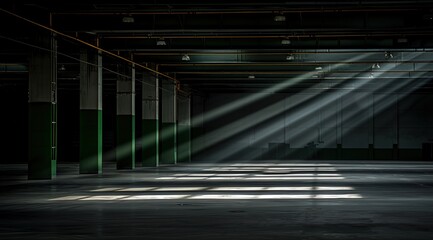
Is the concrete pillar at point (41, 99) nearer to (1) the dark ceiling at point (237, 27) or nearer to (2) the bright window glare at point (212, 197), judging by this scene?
(1) the dark ceiling at point (237, 27)

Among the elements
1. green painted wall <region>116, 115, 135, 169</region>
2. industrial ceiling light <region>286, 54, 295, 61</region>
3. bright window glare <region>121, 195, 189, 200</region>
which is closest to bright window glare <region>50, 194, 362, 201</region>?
bright window glare <region>121, 195, 189, 200</region>

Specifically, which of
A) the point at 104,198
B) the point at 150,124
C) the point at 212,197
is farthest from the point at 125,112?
the point at 212,197

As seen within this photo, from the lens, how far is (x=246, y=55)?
42656mm

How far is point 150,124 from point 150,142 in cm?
125

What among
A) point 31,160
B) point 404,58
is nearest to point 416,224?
point 31,160

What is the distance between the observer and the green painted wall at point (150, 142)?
49.3m

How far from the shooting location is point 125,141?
43.8 m

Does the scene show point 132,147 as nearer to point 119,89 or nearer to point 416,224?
point 119,89

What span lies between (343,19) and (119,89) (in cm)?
1779

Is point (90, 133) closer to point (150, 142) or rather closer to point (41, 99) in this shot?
point (41, 99)

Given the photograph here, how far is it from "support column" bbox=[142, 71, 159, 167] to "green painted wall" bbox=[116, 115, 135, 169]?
4.78m

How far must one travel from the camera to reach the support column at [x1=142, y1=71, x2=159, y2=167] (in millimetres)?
49250

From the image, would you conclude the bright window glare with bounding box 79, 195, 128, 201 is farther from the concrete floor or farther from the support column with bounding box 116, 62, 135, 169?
the support column with bounding box 116, 62, 135, 169

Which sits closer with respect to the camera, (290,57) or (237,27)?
(237,27)
